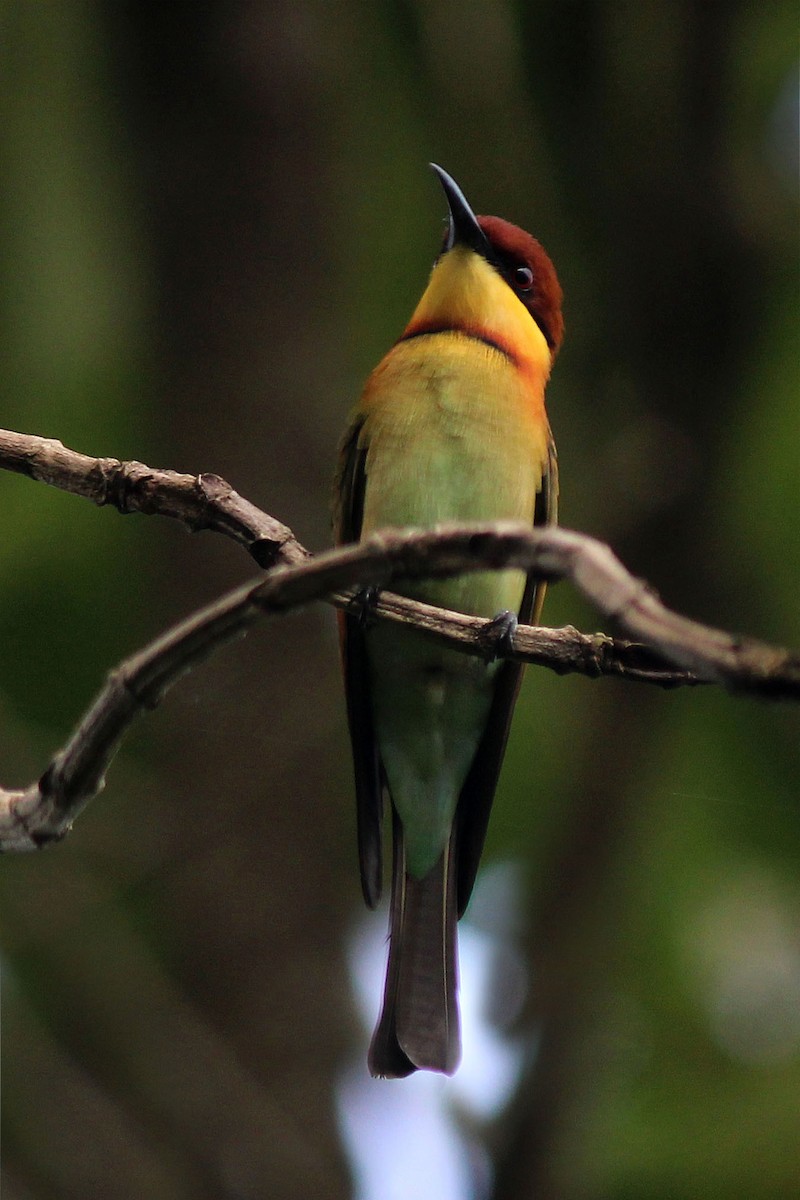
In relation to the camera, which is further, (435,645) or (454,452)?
(454,452)

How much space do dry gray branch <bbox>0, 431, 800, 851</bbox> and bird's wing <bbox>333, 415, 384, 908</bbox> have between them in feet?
3.00

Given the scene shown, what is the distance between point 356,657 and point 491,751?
34 cm

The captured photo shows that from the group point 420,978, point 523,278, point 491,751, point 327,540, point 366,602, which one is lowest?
point 420,978

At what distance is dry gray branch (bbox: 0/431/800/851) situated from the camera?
1.17 m

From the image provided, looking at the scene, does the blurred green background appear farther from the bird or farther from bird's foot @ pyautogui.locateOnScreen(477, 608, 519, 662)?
bird's foot @ pyautogui.locateOnScreen(477, 608, 519, 662)

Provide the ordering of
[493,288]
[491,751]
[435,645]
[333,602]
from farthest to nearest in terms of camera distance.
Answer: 1. [493,288]
2. [491,751]
3. [435,645]
4. [333,602]

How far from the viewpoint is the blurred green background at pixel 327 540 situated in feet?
11.0

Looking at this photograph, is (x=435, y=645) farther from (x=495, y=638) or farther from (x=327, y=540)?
(x=327, y=540)

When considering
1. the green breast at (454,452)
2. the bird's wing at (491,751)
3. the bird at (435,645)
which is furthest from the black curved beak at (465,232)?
the bird's wing at (491,751)

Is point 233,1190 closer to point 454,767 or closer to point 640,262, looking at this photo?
point 454,767

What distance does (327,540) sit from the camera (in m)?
3.82

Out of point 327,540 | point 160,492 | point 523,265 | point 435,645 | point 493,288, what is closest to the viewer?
point 160,492

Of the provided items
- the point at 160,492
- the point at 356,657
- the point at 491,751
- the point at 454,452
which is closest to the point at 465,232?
the point at 454,452

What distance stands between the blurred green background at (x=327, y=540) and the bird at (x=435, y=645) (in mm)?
340
